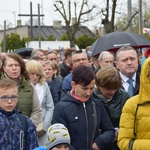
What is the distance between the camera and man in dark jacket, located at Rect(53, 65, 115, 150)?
4.77 m

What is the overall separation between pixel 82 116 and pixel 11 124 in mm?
761

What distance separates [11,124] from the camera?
4695 mm

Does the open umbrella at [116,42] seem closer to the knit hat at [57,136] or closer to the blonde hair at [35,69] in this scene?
the blonde hair at [35,69]

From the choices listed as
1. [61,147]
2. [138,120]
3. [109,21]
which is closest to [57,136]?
[61,147]

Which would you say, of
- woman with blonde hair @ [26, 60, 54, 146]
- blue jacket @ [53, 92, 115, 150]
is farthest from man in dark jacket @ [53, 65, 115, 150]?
woman with blonde hair @ [26, 60, 54, 146]

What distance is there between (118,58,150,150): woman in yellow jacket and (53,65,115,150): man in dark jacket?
61 centimetres

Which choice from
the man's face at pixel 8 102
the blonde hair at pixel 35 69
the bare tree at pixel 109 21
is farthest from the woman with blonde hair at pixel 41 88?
the bare tree at pixel 109 21

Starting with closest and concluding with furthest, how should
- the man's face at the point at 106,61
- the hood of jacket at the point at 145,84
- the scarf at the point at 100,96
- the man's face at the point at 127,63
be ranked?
the hood of jacket at the point at 145,84, the scarf at the point at 100,96, the man's face at the point at 127,63, the man's face at the point at 106,61

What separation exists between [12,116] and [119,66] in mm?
1847

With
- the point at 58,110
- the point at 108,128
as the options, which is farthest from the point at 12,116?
the point at 108,128

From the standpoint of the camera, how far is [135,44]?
946 centimetres

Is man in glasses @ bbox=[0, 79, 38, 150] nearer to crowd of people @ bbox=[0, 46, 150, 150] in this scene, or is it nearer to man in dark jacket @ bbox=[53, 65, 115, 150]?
crowd of people @ bbox=[0, 46, 150, 150]

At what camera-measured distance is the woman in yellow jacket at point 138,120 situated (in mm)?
4141

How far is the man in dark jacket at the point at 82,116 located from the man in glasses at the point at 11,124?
379 millimetres
